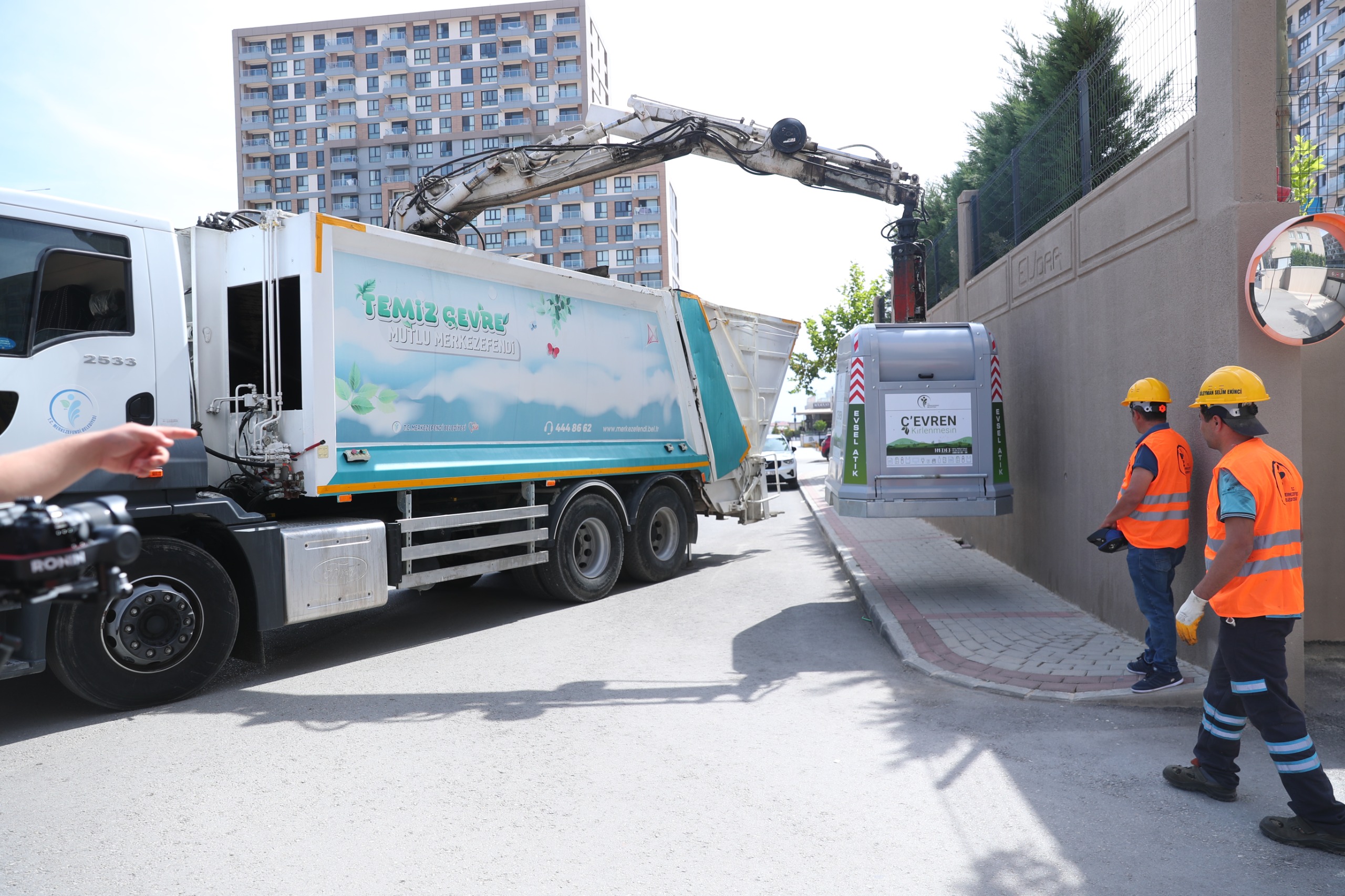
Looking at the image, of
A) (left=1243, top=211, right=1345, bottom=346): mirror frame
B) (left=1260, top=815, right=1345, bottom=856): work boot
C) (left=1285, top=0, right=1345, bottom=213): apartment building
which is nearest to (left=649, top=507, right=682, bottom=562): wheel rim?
(left=1243, top=211, right=1345, bottom=346): mirror frame

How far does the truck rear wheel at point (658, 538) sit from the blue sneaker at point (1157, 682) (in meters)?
5.49

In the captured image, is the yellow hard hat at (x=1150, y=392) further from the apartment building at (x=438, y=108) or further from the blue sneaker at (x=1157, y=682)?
the apartment building at (x=438, y=108)

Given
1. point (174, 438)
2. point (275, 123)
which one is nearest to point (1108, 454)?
point (174, 438)

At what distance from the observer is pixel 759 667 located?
21.0 feet

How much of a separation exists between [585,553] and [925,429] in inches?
140

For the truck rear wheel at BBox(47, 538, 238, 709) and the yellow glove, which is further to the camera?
the truck rear wheel at BBox(47, 538, 238, 709)

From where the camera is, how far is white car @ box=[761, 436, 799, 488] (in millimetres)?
24062

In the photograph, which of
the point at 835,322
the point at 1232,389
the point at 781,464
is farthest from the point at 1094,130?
the point at 835,322

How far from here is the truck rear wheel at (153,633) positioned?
17.1 feet

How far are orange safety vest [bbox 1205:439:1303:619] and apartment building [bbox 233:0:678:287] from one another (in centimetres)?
8195

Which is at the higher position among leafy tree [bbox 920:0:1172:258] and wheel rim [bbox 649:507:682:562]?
leafy tree [bbox 920:0:1172:258]

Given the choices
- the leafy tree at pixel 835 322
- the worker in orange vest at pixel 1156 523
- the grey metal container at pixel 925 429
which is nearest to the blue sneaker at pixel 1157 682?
the worker in orange vest at pixel 1156 523

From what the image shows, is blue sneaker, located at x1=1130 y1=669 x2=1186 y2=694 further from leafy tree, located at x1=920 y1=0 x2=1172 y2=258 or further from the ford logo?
the ford logo

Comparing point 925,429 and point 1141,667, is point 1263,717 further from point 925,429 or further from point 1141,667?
point 925,429
